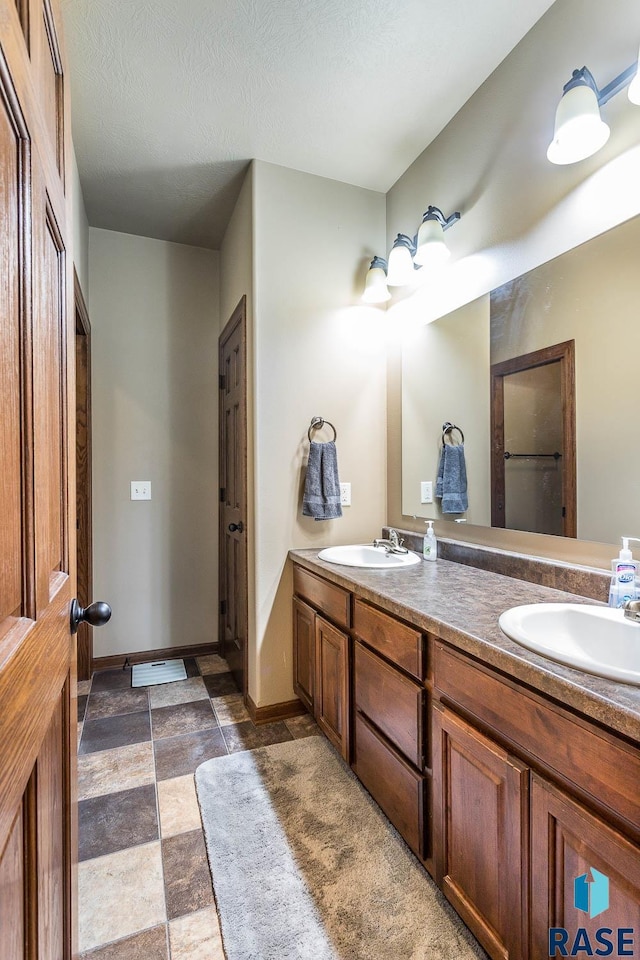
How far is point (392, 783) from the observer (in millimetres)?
1414

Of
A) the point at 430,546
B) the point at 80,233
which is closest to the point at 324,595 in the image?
the point at 430,546

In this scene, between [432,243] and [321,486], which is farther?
[321,486]

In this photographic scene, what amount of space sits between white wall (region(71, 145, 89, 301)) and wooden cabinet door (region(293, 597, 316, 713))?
1.96 meters

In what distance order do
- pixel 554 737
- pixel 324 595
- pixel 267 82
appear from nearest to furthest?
1. pixel 554 737
2. pixel 267 82
3. pixel 324 595

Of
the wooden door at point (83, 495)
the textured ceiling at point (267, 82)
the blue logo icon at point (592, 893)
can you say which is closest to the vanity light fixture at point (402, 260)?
the textured ceiling at point (267, 82)

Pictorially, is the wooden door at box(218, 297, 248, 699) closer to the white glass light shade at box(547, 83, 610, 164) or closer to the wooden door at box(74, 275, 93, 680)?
the wooden door at box(74, 275, 93, 680)

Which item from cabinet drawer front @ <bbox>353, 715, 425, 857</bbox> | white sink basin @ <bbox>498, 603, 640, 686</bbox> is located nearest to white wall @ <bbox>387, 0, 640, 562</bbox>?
white sink basin @ <bbox>498, 603, 640, 686</bbox>

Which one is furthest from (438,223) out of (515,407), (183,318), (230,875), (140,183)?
(230,875)

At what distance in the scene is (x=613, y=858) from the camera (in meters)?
0.74

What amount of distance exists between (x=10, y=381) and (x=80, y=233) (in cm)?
234

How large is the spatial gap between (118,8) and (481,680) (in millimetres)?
2248

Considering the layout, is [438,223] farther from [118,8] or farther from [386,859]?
[386,859]

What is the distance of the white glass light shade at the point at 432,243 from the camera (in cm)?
194

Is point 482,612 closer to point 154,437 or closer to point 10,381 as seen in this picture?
point 10,381
